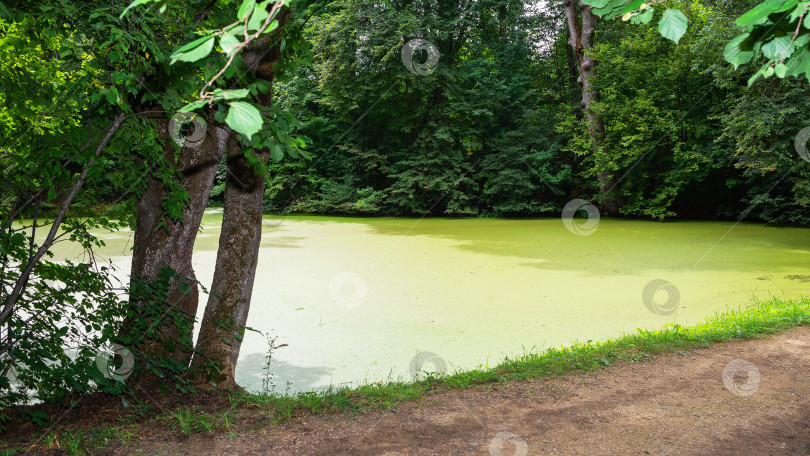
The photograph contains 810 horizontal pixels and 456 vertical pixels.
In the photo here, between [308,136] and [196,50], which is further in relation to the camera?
[308,136]

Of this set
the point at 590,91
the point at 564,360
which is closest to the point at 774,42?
the point at 564,360

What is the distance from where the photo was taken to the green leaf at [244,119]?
2.12 ft

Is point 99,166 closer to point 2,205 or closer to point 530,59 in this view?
point 2,205

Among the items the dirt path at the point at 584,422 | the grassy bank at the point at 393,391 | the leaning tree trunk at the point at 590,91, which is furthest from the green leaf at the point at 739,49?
the leaning tree trunk at the point at 590,91

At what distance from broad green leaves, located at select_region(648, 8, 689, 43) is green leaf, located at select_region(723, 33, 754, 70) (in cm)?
15

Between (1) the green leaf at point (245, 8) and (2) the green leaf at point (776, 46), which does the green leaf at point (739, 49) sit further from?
(1) the green leaf at point (245, 8)

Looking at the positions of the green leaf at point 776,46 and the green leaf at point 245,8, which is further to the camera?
the green leaf at point 776,46

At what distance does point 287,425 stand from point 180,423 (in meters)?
0.45

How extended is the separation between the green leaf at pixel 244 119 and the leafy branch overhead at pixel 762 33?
0.76 meters

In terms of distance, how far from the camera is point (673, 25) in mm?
1000

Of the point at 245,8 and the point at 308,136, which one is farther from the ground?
the point at 308,136

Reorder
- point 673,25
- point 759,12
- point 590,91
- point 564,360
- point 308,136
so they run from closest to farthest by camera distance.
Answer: point 759,12 < point 673,25 < point 564,360 < point 308,136 < point 590,91

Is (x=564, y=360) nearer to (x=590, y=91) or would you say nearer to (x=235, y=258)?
(x=235, y=258)

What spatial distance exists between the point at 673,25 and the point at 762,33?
0.22m
